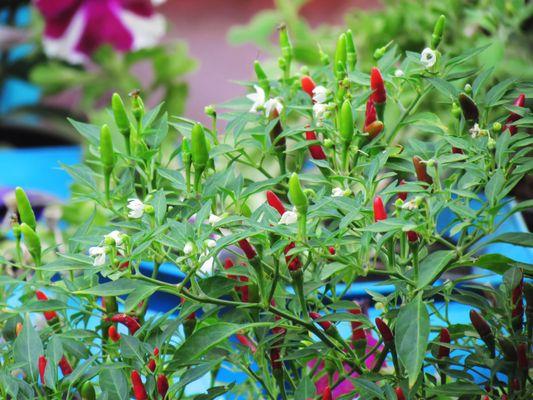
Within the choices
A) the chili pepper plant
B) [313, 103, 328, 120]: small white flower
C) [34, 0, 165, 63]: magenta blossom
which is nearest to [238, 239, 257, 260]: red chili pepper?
the chili pepper plant

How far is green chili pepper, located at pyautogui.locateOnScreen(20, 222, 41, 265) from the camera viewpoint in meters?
0.49

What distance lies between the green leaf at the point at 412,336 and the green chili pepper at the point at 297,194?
8 centimetres

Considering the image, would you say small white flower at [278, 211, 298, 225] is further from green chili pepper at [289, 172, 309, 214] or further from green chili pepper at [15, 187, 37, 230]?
green chili pepper at [15, 187, 37, 230]

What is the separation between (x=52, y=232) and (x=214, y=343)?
2.52ft

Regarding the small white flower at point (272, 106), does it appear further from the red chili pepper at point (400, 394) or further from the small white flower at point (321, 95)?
the red chili pepper at point (400, 394)

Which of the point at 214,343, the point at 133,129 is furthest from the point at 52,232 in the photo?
the point at 214,343

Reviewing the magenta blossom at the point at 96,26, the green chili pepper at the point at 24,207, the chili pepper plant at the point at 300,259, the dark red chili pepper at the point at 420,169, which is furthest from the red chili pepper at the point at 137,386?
the magenta blossom at the point at 96,26

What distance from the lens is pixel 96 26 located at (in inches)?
68.4

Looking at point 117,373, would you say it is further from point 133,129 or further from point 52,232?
point 52,232

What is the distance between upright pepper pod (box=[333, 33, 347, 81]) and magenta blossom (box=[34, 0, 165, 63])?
3.91 feet

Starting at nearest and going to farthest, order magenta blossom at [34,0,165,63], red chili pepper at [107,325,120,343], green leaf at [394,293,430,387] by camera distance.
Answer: green leaf at [394,293,430,387] < red chili pepper at [107,325,120,343] < magenta blossom at [34,0,165,63]

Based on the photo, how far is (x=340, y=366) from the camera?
21.1 inches

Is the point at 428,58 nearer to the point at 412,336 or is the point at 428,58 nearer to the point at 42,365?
the point at 412,336

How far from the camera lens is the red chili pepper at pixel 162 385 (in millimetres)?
502
